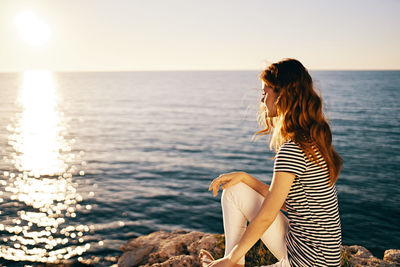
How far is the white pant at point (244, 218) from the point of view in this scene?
3496mm

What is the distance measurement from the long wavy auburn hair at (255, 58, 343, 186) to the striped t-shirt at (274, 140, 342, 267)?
10 centimetres

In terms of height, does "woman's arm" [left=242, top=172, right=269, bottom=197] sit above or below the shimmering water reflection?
above

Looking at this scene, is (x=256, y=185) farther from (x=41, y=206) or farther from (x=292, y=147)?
(x=41, y=206)

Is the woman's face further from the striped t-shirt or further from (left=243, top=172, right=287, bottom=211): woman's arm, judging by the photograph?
(left=243, top=172, right=287, bottom=211): woman's arm

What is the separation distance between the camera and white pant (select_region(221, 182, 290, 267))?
Result: 350 centimetres

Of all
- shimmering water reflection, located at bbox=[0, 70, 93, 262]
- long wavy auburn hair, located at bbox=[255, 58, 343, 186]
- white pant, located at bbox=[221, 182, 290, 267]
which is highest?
long wavy auburn hair, located at bbox=[255, 58, 343, 186]

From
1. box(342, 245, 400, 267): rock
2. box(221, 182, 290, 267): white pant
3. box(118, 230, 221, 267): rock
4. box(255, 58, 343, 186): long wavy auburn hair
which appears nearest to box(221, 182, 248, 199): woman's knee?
box(221, 182, 290, 267): white pant

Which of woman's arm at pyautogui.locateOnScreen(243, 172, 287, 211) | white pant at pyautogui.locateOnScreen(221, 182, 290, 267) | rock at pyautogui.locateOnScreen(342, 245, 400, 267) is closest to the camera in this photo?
white pant at pyautogui.locateOnScreen(221, 182, 290, 267)

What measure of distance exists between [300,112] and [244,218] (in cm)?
139

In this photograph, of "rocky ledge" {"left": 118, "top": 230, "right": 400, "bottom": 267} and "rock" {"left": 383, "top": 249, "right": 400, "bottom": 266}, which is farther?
"rock" {"left": 383, "top": 249, "right": 400, "bottom": 266}

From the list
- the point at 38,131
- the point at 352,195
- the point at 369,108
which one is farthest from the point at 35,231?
the point at 369,108

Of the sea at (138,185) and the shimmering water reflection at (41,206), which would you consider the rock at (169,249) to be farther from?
the shimmering water reflection at (41,206)

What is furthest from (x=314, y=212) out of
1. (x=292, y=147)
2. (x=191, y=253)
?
(x=191, y=253)

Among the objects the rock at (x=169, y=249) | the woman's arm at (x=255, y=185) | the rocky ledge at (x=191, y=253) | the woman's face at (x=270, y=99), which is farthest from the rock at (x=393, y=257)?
the woman's face at (x=270, y=99)
